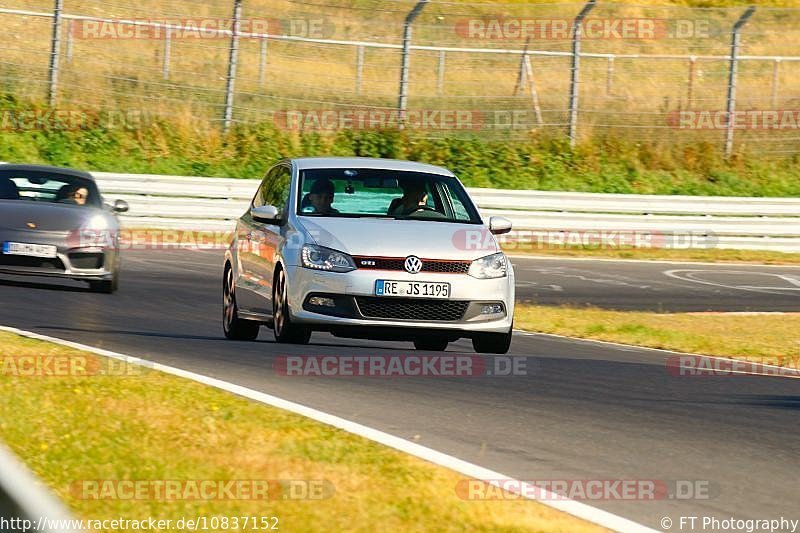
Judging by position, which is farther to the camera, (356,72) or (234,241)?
(356,72)

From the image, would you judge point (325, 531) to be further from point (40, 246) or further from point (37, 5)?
point (37, 5)

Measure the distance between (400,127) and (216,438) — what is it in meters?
25.5

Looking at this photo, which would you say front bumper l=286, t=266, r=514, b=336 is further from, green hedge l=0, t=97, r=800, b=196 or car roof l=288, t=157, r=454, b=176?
green hedge l=0, t=97, r=800, b=196

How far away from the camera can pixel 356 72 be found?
31.9 m

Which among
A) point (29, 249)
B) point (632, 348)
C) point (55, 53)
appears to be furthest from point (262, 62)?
point (632, 348)

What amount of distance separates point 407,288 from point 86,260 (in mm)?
6647

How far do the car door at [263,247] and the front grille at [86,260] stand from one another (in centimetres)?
394

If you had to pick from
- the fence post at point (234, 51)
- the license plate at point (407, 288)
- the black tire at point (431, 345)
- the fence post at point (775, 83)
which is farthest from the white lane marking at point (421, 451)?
the fence post at point (775, 83)

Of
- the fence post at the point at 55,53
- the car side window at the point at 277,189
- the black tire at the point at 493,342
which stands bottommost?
the black tire at the point at 493,342

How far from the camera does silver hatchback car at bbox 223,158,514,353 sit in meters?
11.1

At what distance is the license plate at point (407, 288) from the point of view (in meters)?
11.1

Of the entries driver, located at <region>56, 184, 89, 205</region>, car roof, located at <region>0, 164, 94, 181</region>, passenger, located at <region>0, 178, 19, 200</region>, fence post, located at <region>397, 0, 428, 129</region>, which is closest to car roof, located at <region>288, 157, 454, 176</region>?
driver, located at <region>56, 184, 89, 205</region>

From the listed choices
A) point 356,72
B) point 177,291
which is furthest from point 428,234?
point 356,72

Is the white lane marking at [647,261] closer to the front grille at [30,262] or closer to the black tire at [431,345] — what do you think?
the front grille at [30,262]
